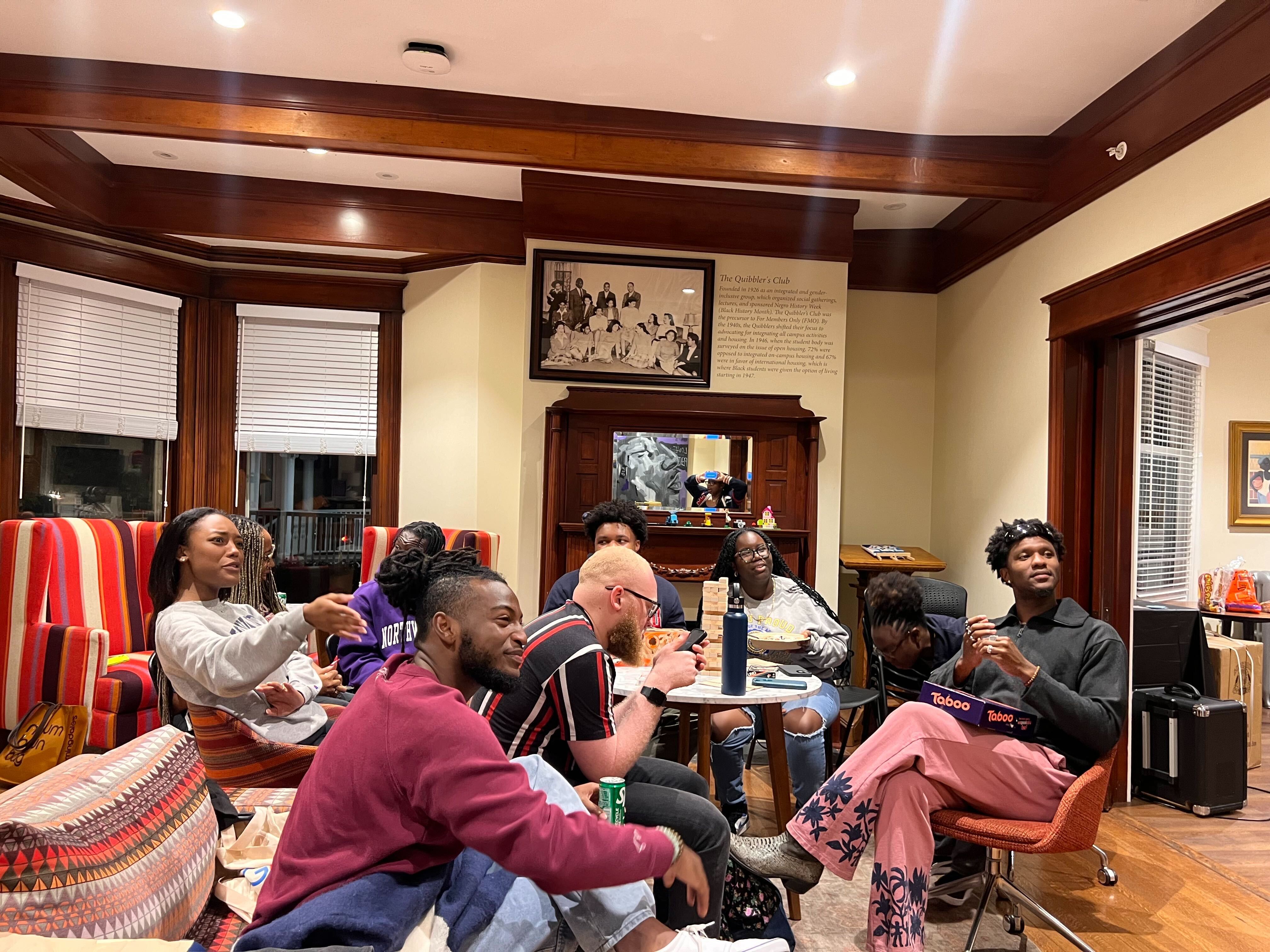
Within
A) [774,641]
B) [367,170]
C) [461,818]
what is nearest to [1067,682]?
[774,641]

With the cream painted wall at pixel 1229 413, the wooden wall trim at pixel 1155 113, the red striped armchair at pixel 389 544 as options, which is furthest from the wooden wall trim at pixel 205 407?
the cream painted wall at pixel 1229 413

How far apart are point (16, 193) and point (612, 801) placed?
17.1 ft

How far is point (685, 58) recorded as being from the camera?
3.96 metres

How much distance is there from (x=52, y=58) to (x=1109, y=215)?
188 inches

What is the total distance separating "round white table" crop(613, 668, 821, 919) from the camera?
281 cm

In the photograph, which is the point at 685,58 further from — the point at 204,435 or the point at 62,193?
the point at 204,435

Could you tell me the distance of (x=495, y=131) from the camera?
4.45 meters

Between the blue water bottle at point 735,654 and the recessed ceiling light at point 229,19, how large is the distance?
307 cm

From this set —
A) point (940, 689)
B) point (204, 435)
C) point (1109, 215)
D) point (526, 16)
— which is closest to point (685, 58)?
point (526, 16)

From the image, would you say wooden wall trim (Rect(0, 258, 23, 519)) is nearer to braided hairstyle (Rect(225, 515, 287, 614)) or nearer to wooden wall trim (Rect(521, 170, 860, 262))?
braided hairstyle (Rect(225, 515, 287, 614))

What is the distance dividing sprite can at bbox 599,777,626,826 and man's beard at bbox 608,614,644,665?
0.50 m

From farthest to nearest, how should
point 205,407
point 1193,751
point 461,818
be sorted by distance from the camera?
1. point 205,407
2. point 1193,751
3. point 461,818

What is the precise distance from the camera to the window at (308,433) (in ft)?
21.2

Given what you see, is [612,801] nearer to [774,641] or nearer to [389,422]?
[774,641]
